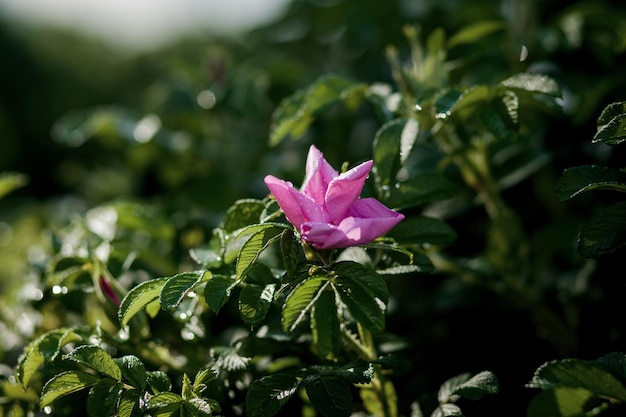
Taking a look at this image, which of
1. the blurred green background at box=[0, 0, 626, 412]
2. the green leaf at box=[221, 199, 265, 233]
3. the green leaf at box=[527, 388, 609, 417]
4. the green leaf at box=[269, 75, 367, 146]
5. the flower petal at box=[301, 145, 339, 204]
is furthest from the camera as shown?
the blurred green background at box=[0, 0, 626, 412]

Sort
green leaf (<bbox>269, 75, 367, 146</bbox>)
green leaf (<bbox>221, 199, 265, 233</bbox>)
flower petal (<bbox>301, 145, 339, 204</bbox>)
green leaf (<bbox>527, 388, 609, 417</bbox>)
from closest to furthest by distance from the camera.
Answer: green leaf (<bbox>527, 388, 609, 417</bbox>) → flower petal (<bbox>301, 145, 339, 204</bbox>) → green leaf (<bbox>221, 199, 265, 233</bbox>) → green leaf (<bbox>269, 75, 367, 146</bbox>)

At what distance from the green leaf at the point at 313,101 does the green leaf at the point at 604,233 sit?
1.76 feet

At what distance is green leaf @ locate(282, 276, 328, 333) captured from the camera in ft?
2.98

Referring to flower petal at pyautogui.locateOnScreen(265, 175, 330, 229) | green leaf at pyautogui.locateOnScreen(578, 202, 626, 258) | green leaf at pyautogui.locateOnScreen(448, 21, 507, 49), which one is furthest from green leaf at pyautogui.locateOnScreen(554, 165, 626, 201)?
green leaf at pyautogui.locateOnScreen(448, 21, 507, 49)

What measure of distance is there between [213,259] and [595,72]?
1248 mm

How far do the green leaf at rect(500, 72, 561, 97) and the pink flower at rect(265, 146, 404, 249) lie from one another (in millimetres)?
415

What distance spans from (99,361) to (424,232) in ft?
1.97

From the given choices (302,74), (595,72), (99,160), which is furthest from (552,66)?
(99,160)

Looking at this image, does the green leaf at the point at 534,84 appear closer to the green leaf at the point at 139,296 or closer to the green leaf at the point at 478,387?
the green leaf at the point at 478,387

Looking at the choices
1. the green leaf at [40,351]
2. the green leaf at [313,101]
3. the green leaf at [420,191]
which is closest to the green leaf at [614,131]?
the green leaf at [420,191]

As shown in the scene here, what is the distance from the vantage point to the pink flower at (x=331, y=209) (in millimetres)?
875

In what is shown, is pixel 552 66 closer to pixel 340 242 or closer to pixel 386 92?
pixel 386 92

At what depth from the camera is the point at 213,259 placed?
107 cm

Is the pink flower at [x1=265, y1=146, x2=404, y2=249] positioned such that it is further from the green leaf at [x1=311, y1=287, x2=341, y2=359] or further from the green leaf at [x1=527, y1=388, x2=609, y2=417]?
the green leaf at [x1=527, y1=388, x2=609, y2=417]
